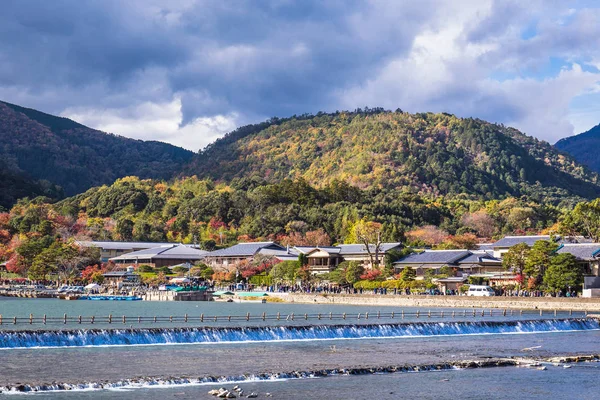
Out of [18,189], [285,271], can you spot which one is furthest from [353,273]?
[18,189]

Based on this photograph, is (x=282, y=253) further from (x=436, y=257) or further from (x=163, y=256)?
(x=436, y=257)

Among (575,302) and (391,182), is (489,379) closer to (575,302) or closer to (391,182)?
(575,302)

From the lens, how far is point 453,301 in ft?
234

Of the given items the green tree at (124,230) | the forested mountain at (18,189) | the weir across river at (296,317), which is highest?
the forested mountain at (18,189)

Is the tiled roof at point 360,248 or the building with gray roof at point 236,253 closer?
the tiled roof at point 360,248

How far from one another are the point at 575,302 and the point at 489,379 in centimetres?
3615

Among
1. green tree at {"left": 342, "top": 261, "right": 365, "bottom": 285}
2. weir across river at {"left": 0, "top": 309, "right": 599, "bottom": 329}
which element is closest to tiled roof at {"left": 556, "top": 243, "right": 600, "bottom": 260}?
weir across river at {"left": 0, "top": 309, "right": 599, "bottom": 329}

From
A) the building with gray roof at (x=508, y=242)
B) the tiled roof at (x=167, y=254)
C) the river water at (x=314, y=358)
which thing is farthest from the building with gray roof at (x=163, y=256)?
the river water at (x=314, y=358)

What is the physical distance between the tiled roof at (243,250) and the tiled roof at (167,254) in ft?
14.1

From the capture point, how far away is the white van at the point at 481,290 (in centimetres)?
7199

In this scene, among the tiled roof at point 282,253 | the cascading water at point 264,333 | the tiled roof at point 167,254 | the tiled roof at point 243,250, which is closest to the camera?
the cascading water at point 264,333

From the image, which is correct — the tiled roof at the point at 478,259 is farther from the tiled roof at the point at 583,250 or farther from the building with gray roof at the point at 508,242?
the tiled roof at the point at 583,250

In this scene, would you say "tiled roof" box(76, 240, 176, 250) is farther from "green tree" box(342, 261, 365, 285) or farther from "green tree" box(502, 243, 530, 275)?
"green tree" box(502, 243, 530, 275)

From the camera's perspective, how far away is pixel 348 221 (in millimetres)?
123750
